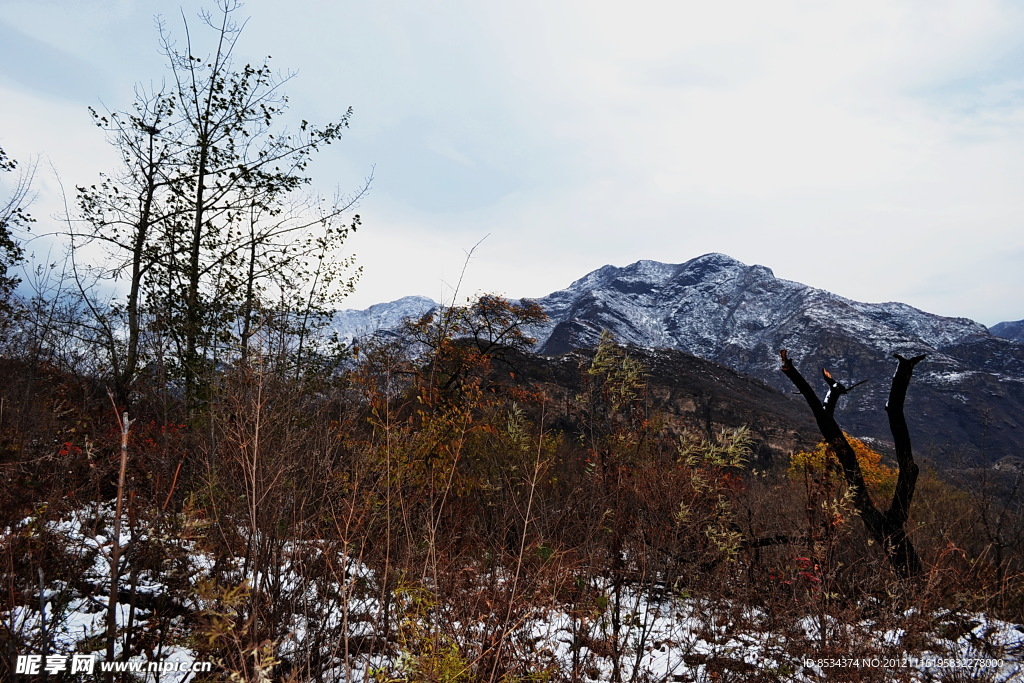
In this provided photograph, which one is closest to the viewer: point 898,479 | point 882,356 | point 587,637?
point 587,637

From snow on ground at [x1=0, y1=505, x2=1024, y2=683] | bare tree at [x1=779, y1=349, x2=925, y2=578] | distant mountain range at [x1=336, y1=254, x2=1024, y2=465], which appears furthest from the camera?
distant mountain range at [x1=336, y1=254, x2=1024, y2=465]

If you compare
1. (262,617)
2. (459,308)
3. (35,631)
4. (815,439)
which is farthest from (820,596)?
(815,439)

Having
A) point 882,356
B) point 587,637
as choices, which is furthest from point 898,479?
point 882,356

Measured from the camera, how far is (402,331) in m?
14.0

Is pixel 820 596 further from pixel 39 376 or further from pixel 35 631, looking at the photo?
pixel 39 376

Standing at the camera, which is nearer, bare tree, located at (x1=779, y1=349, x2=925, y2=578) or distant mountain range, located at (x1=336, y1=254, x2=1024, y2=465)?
bare tree, located at (x1=779, y1=349, x2=925, y2=578)

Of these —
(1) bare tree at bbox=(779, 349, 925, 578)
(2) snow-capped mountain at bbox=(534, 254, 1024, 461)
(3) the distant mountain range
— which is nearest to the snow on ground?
(1) bare tree at bbox=(779, 349, 925, 578)

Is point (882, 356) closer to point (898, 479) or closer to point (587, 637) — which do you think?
point (898, 479)

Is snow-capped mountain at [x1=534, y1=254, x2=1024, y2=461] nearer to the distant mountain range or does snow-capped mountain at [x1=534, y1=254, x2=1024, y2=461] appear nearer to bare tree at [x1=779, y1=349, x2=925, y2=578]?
the distant mountain range

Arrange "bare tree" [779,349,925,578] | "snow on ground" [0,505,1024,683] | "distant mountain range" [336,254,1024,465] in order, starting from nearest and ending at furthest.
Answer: "snow on ground" [0,505,1024,683]
"bare tree" [779,349,925,578]
"distant mountain range" [336,254,1024,465]

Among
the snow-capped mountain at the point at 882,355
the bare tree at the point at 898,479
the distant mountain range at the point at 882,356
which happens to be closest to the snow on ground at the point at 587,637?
the bare tree at the point at 898,479

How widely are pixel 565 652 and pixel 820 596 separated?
228 centimetres

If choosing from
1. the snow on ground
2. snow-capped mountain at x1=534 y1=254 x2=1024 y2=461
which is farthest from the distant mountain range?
the snow on ground

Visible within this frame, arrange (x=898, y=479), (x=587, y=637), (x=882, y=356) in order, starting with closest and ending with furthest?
(x=587, y=637) < (x=898, y=479) < (x=882, y=356)
